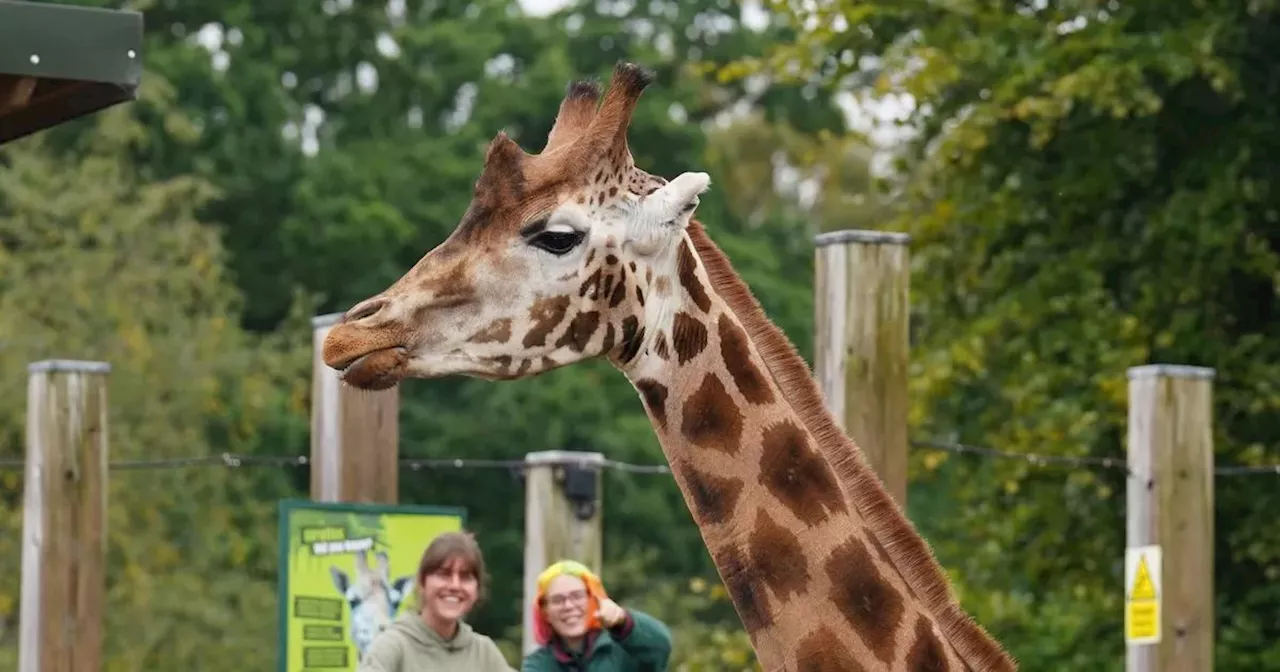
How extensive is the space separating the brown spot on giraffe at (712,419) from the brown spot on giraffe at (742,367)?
3cm

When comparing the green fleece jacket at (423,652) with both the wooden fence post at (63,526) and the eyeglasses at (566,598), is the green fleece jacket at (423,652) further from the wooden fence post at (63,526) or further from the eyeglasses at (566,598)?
the wooden fence post at (63,526)

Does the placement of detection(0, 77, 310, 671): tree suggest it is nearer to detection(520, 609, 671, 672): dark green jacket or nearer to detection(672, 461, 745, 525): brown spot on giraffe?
detection(520, 609, 671, 672): dark green jacket

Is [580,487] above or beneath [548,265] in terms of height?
beneath

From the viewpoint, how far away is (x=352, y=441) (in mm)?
6227

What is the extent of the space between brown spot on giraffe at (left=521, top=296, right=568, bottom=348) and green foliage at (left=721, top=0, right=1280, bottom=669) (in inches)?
294

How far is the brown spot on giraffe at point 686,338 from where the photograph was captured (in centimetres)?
391

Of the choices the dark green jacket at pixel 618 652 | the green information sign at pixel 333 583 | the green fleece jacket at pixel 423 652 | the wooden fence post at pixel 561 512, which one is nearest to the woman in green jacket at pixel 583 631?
the dark green jacket at pixel 618 652

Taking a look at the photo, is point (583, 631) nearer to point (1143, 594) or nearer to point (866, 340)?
point (866, 340)

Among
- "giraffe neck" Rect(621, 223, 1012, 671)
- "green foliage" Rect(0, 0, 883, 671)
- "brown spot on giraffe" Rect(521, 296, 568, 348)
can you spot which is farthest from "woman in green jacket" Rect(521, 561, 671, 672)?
"green foliage" Rect(0, 0, 883, 671)

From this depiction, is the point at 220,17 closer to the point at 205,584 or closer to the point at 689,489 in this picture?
the point at 205,584

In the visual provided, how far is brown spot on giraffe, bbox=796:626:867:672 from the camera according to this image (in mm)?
3822

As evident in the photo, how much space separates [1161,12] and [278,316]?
15086 millimetres

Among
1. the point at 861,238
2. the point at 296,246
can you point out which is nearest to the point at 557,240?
the point at 861,238

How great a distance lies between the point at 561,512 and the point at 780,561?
287cm
